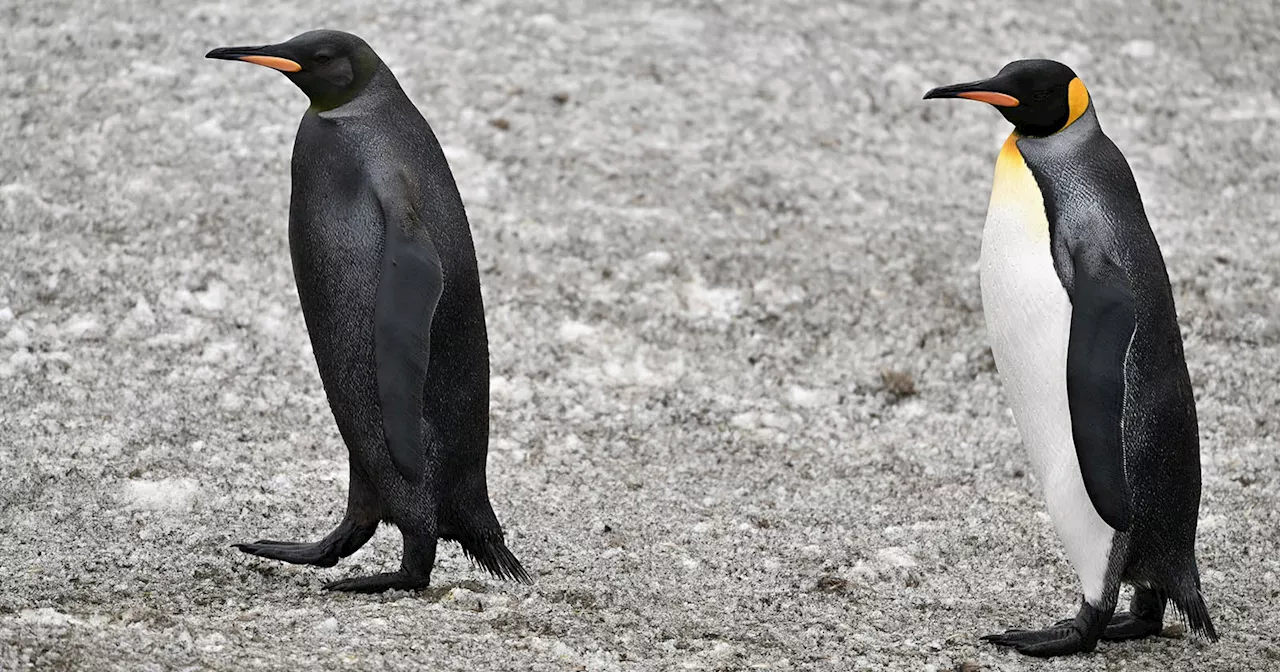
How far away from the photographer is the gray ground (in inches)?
132

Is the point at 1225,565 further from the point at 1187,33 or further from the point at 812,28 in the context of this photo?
the point at 1187,33

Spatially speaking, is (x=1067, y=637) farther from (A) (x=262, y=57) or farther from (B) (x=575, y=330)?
(B) (x=575, y=330)

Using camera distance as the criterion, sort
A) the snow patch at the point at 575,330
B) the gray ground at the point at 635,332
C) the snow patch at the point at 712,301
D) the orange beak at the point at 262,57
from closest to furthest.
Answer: the orange beak at the point at 262,57 < the gray ground at the point at 635,332 < the snow patch at the point at 575,330 < the snow patch at the point at 712,301

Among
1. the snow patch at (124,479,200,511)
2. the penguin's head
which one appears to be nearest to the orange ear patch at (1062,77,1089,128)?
the penguin's head

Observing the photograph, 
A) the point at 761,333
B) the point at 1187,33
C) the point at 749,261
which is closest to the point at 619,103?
the point at 749,261

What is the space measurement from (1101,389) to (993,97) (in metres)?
0.70

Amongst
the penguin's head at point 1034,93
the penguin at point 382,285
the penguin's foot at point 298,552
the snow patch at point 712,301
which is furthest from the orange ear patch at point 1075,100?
the snow patch at point 712,301

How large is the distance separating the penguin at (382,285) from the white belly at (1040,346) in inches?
46.9

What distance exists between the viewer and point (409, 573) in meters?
3.33

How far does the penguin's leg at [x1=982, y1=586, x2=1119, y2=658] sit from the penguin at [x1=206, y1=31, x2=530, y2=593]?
1230 mm

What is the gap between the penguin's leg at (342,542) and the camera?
3422 millimetres

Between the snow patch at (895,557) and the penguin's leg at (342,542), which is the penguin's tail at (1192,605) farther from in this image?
the penguin's leg at (342,542)

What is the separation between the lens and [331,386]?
3344mm

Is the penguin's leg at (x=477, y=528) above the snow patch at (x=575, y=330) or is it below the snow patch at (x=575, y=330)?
above
